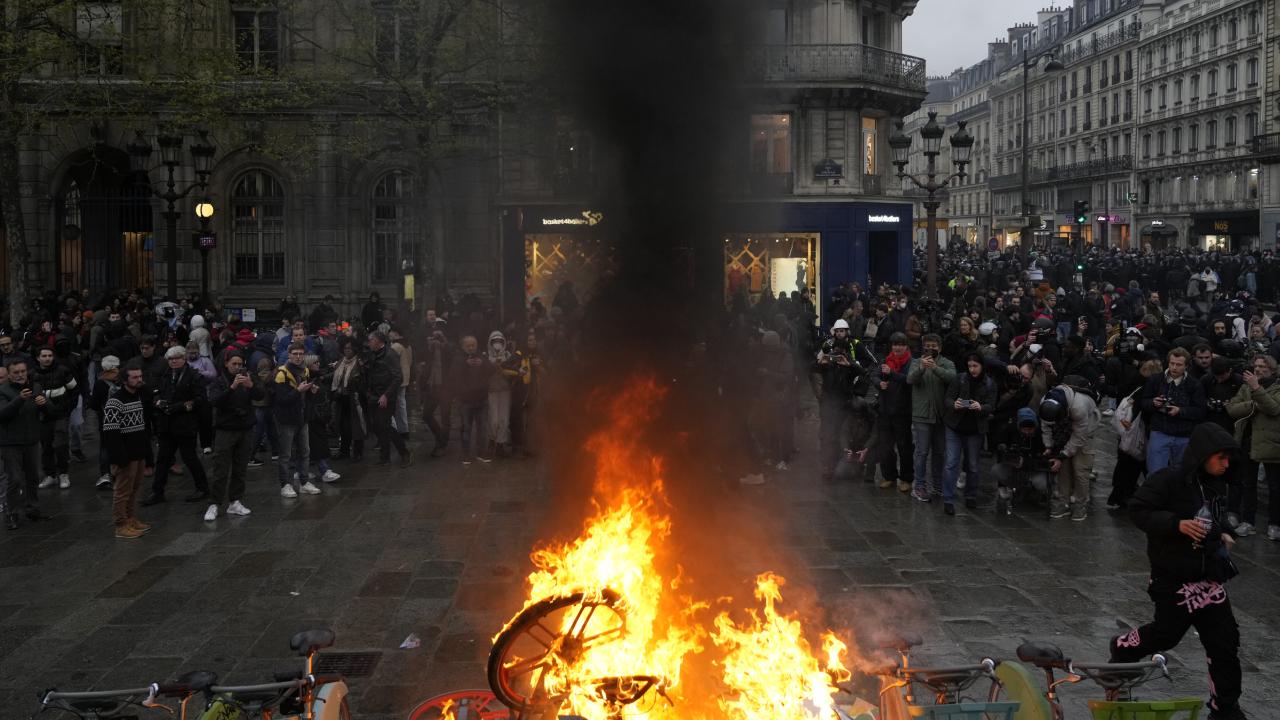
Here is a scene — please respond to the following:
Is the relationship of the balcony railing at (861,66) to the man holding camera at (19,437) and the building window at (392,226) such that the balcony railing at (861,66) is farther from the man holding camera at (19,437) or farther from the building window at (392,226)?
the man holding camera at (19,437)

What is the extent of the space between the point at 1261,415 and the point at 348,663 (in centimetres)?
832

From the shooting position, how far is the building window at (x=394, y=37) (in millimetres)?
22594

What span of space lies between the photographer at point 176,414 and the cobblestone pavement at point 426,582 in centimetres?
39

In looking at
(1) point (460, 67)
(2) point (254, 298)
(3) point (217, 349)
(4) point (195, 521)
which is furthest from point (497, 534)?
(2) point (254, 298)

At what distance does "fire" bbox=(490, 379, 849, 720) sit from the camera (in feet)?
17.0

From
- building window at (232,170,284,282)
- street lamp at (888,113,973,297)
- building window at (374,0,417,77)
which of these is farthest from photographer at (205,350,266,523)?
building window at (232,170,284,282)

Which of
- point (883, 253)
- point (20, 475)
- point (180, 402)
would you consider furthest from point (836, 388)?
point (883, 253)

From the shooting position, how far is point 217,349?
16312 mm

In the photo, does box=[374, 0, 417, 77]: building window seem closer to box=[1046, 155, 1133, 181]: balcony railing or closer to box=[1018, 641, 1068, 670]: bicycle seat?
box=[1018, 641, 1068, 670]: bicycle seat

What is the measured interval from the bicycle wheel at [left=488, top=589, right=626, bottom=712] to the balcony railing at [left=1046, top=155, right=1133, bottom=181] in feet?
233

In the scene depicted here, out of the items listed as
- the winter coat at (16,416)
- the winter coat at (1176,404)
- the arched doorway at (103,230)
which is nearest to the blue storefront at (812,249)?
the arched doorway at (103,230)

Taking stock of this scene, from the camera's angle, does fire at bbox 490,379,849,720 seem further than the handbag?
No

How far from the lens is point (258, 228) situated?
29.1 meters

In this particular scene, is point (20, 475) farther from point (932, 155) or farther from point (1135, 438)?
point (932, 155)
